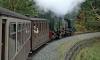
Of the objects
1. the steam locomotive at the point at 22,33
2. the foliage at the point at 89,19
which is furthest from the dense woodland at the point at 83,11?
the steam locomotive at the point at 22,33

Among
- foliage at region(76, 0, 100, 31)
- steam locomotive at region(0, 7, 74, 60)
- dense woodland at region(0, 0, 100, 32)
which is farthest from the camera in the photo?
foliage at region(76, 0, 100, 31)

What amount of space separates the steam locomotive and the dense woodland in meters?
A: 2.36

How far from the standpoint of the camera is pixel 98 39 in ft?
86.8

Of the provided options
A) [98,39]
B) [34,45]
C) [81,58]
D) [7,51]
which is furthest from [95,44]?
[7,51]

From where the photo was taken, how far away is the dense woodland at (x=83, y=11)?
61.0 feet

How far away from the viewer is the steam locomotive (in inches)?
151

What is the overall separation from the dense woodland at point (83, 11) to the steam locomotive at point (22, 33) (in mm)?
2364

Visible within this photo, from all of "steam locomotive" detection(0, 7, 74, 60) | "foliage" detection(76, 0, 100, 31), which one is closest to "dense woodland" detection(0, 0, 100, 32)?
"foliage" detection(76, 0, 100, 31)

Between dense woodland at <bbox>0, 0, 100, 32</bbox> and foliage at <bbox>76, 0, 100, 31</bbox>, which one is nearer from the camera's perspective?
dense woodland at <bbox>0, 0, 100, 32</bbox>

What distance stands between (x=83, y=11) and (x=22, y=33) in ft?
129

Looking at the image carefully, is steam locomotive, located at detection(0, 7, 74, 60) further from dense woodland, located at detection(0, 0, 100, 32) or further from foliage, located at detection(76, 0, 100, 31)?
foliage, located at detection(76, 0, 100, 31)

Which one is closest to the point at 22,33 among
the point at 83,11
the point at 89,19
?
the point at 89,19

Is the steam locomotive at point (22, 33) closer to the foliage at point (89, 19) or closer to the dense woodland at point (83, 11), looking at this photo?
the dense woodland at point (83, 11)

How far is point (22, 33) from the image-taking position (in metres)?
6.45
